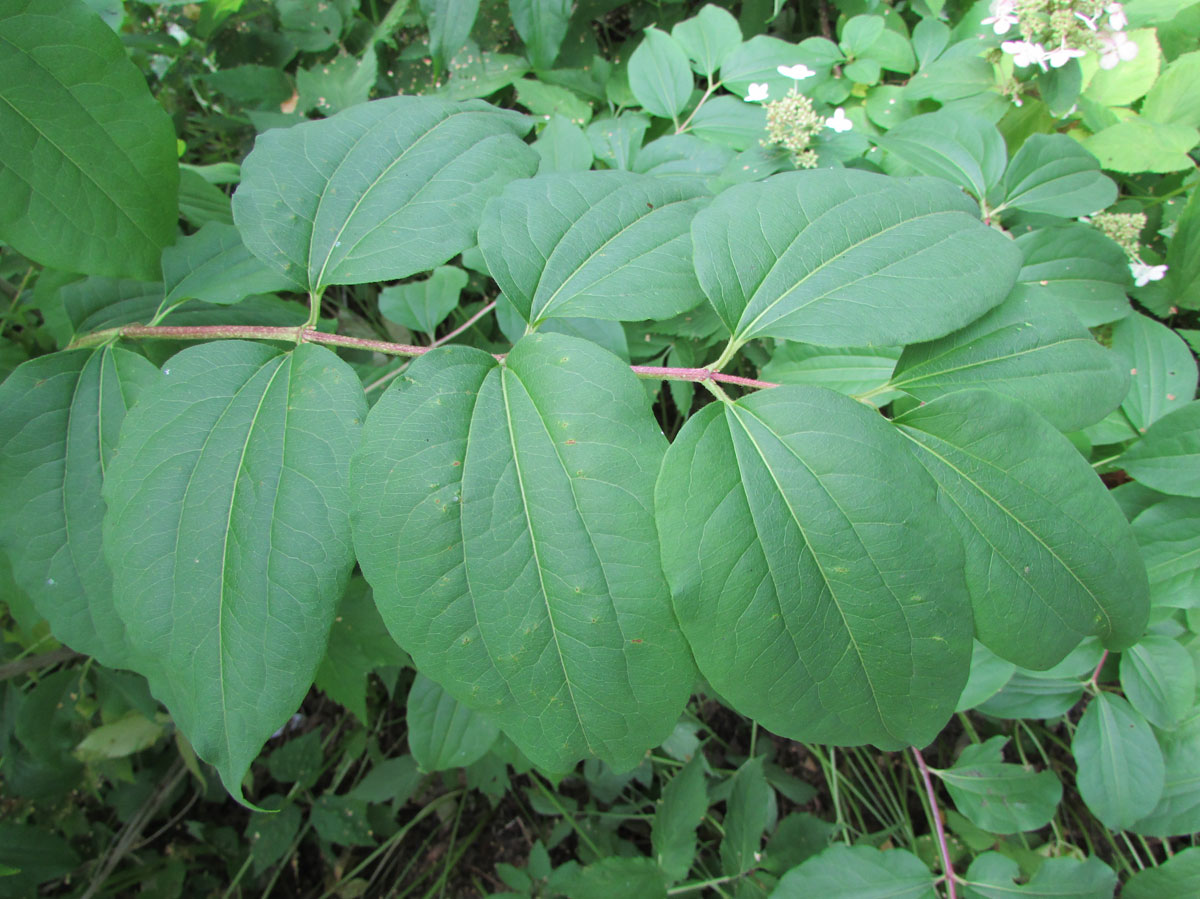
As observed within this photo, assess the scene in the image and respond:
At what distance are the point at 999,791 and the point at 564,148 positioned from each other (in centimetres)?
182

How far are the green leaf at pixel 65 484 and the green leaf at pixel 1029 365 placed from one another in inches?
46.2

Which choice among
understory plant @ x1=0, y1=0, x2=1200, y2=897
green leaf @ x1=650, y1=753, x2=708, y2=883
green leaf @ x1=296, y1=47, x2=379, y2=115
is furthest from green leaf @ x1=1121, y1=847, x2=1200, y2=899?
green leaf @ x1=296, y1=47, x2=379, y2=115

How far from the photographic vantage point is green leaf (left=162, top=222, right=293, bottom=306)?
1.05 metres

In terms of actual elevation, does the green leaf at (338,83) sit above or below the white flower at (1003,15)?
above

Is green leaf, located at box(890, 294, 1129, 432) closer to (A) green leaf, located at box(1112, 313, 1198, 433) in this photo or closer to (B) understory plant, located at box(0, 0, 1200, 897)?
(B) understory plant, located at box(0, 0, 1200, 897)

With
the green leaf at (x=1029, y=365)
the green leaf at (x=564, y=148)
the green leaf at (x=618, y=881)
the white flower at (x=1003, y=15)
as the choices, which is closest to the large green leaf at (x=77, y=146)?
the green leaf at (x=564, y=148)

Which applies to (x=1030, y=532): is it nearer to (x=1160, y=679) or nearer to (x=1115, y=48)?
(x=1160, y=679)

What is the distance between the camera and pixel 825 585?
70 centimetres

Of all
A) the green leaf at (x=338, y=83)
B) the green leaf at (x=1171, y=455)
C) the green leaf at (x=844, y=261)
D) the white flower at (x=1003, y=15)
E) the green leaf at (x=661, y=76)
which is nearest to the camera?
the green leaf at (x=844, y=261)

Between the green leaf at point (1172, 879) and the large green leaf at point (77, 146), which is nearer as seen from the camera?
the large green leaf at point (77, 146)

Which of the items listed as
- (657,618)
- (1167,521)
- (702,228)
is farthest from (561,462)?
(1167,521)

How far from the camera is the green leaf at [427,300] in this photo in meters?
1.56

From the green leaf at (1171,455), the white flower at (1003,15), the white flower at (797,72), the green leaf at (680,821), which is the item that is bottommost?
the green leaf at (680,821)

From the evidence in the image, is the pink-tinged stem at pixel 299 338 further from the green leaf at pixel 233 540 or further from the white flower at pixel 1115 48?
the white flower at pixel 1115 48
